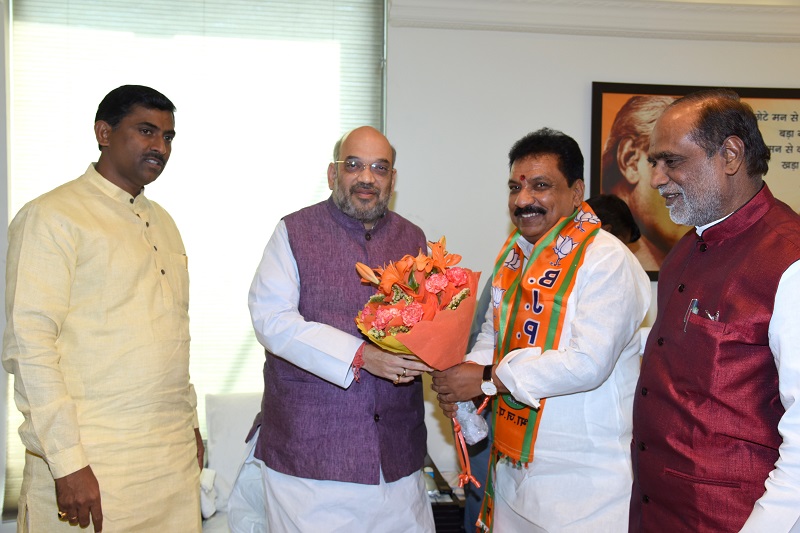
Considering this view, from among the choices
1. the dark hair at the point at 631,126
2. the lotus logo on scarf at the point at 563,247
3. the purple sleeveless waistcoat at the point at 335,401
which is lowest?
the purple sleeveless waistcoat at the point at 335,401

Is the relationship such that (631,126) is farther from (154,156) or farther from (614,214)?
(154,156)

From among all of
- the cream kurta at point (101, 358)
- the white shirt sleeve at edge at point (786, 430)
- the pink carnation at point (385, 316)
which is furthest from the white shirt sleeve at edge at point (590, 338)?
the cream kurta at point (101, 358)

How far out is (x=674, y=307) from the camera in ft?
6.43

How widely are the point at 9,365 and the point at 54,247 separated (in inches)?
16.0

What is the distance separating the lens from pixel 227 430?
4.11 metres

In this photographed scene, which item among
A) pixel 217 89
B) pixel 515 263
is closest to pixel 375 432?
pixel 515 263

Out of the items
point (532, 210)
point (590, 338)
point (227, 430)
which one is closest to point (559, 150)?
point (532, 210)

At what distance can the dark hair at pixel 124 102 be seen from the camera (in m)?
2.67

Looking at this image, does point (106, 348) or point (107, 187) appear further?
point (107, 187)

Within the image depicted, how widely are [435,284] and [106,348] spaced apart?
45.7 inches

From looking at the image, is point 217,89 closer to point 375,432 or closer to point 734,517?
point 375,432

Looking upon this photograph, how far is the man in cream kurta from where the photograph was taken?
7.43 feet

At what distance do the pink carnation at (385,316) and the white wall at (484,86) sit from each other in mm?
2127

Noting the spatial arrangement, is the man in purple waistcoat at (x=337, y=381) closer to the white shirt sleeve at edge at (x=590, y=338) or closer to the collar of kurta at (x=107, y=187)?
the white shirt sleeve at edge at (x=590, y=338)
